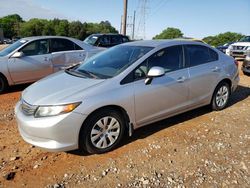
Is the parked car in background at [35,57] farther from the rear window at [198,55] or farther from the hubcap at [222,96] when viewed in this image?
the hubcap at [222,96]

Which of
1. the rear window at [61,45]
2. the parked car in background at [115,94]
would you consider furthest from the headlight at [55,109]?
the rear window at [61,45]

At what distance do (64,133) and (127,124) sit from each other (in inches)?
38.6

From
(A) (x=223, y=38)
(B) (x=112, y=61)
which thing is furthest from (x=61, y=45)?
(A) (x=223, y=38)

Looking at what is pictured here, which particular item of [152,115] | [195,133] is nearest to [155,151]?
[152,115]

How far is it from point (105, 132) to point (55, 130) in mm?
715

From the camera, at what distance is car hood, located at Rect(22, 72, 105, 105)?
3.40m

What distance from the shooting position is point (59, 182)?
10.2ft

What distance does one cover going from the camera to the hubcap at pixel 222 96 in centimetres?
541

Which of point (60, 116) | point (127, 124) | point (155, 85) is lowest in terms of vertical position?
point (127, 124)

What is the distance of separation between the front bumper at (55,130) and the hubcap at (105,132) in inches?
10.2

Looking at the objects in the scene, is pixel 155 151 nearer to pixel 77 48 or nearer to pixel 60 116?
pixel 60 116

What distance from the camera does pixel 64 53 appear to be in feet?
25.3

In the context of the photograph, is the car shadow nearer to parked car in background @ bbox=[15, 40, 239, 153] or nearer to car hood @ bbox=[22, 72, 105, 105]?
parked car in background @ bbox=[15, 40, 239, 153]

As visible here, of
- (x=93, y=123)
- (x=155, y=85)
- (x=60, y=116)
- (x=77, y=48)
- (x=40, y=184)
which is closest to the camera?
(x=40, y=184)
